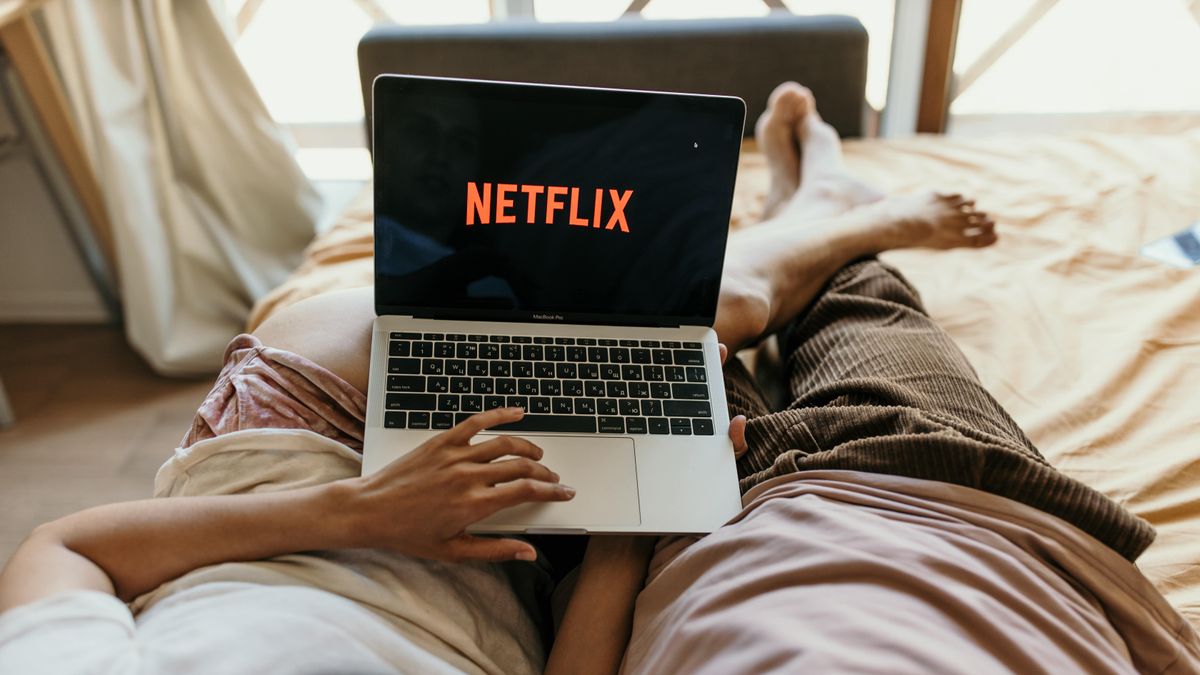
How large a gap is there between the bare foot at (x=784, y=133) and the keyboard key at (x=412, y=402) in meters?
0.77

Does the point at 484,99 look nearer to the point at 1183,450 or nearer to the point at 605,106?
the point at 605,106

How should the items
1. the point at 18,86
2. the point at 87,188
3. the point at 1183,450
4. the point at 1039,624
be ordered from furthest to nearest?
the point at 87,188 → the point at 18,86 → the point at 1183,450 → the point at 1039,624

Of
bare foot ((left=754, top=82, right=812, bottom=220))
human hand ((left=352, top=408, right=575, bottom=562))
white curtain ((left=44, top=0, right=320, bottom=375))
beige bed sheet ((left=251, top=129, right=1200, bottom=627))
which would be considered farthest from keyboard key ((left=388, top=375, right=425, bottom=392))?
white curtain ((left=44, top=0, right=320, bottom=375))

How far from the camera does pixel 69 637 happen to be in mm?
523

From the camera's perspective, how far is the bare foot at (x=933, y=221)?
3.79 ft

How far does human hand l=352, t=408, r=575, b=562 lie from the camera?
0.66 meters

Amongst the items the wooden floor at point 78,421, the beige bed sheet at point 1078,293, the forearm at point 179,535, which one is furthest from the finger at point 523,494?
the wooden floor at point 78,421

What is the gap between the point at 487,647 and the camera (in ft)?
2.30

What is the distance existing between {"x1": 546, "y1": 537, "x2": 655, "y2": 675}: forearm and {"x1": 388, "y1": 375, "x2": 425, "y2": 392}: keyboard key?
20 centimetres

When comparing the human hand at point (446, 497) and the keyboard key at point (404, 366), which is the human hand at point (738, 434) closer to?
the human hand at point (446, 497)

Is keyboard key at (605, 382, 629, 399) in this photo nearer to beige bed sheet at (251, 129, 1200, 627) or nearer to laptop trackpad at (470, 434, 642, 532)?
laptop trackpad at (470, 434, 642, 532)

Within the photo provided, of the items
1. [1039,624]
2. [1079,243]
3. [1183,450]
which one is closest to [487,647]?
[1039,624]

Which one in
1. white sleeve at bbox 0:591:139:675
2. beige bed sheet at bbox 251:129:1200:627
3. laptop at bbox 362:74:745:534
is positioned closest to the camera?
white sleeve at bbox 0:591:139:675

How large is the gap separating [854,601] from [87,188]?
1.59 metres
